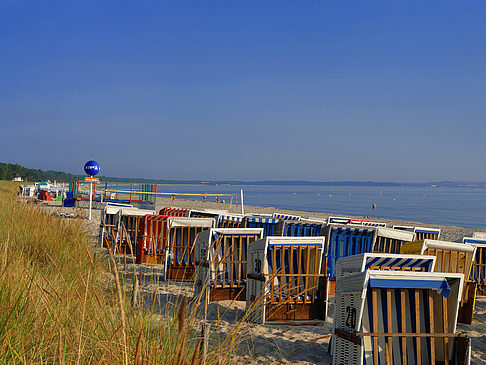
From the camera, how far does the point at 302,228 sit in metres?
7.93

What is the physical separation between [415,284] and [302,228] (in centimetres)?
425

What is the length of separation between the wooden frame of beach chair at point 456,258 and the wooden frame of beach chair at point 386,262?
133 cm

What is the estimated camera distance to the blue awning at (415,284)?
12.1ft

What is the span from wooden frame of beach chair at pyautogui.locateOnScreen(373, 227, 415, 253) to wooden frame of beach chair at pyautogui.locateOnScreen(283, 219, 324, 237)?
926mm

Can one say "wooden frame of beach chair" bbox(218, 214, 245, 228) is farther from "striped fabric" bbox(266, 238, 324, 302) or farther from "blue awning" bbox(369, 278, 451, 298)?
"blue awning" bbox(369, 278, 451, 298)

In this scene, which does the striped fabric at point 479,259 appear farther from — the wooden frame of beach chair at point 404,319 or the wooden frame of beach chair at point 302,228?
the wooden frame of beach chair at point 404,319

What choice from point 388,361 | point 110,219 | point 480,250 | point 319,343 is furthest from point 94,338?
point 110,219

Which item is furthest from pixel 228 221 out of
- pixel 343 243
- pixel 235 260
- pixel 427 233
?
pixel 427 233

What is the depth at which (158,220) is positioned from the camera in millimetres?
9477

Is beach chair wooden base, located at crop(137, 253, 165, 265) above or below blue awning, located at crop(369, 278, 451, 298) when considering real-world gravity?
below

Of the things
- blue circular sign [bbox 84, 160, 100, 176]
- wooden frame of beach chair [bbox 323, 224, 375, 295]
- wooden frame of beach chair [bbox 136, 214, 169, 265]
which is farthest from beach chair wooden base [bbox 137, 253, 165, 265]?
blue circular sign [bbox 84, 160, 100, 176]

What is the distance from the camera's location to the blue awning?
12.1ft

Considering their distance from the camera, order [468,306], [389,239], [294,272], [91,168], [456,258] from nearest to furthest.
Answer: [294,272] → [468,306] → [456,258] → [389,239] → [91,168]

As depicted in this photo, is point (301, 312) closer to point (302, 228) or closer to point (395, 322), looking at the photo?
point (395, 322)
